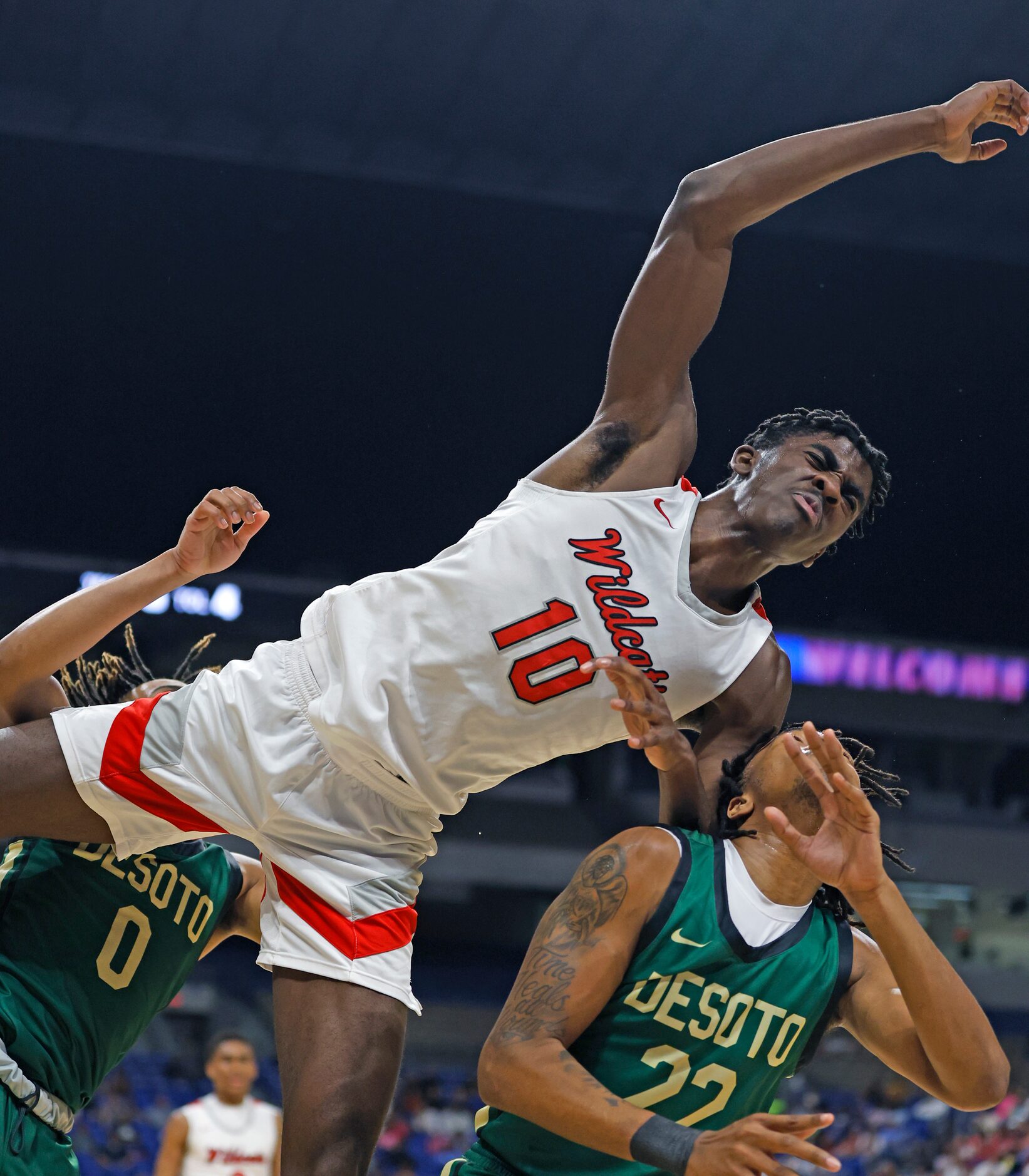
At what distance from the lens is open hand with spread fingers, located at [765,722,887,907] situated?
7.80 feet

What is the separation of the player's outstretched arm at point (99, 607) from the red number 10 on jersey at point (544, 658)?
0.73 meters

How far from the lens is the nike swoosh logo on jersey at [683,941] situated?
102 inches

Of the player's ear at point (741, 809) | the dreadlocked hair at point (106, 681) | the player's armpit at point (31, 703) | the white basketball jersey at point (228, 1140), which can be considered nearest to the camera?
the player's ear at point (741, 809)

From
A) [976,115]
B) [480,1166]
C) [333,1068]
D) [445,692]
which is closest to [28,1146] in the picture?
[333,1068]

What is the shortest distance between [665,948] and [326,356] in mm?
9769

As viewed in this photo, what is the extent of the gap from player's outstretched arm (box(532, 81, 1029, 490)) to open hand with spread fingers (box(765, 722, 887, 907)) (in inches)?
33.4

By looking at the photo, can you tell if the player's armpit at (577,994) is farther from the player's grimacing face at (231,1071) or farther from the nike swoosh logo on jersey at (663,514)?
the player's grimacing face at (231,1071)

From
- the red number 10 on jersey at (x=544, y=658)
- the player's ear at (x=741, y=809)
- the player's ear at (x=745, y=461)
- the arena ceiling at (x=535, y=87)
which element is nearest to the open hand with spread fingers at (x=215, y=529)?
the red number 10 on jersey at (x=544, y=658)

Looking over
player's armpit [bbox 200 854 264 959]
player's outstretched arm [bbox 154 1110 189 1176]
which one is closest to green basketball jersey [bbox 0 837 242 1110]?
player's armpit [bbox 200 854 264 959]

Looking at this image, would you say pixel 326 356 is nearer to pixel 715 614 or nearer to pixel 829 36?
pixel 829 36

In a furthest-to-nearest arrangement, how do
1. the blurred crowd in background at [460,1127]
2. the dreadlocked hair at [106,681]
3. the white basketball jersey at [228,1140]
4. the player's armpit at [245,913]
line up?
the blurred crowd in background at [460,1127], the white basketball jersey at [228,1140], the dreadlocked hair at [106,681], the player's armpit at [245,913]

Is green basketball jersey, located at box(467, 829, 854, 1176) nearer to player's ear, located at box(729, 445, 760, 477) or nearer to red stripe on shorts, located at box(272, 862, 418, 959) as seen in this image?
red stripe on shorts, located at box(272, 862, 418, 959)

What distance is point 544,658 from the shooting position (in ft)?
9.50

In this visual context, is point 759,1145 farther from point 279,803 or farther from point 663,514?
point 663,514
